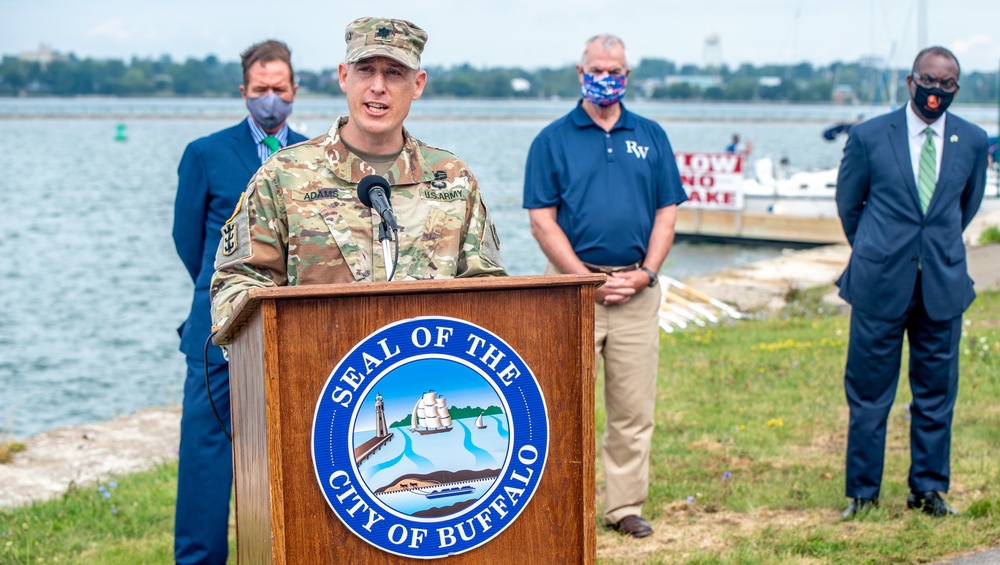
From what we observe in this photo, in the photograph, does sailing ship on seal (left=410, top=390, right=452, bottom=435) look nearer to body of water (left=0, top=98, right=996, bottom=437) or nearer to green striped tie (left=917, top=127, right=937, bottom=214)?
green striped tie (left=917, top=127, right=937, bottom=214)

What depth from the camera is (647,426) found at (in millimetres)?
5500

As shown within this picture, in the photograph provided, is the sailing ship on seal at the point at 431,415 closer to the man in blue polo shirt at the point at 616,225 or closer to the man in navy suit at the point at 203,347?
the man in navy suit at the point at 203,347

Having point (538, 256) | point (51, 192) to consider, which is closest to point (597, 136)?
point (538, 256)

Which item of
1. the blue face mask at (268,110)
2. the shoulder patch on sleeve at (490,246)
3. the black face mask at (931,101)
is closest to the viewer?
the shoulder patch on sleeve at (490,246)

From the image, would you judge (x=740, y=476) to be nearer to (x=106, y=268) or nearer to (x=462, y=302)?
(x=462, y=302)

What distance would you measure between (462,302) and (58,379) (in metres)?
14.9

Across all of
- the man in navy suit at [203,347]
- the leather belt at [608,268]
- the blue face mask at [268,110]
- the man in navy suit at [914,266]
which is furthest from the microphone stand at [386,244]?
the man in navy suit at [914,266]

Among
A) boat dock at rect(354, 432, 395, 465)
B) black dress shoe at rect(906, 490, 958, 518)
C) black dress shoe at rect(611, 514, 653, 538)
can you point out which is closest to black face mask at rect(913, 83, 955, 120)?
black dress shoe at rect(906, 490, 958, 518)

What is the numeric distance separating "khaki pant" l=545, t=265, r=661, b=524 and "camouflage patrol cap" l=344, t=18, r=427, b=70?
8.28 feet

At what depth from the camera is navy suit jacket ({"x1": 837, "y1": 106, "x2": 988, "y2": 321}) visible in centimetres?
526

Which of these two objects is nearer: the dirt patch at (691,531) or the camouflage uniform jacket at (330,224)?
the camouflage uniform jacket at (330,224)

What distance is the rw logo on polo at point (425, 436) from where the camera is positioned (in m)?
2.50

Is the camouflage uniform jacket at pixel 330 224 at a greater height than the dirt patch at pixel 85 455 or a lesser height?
greater

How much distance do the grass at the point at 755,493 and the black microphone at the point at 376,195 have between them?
2.53m
